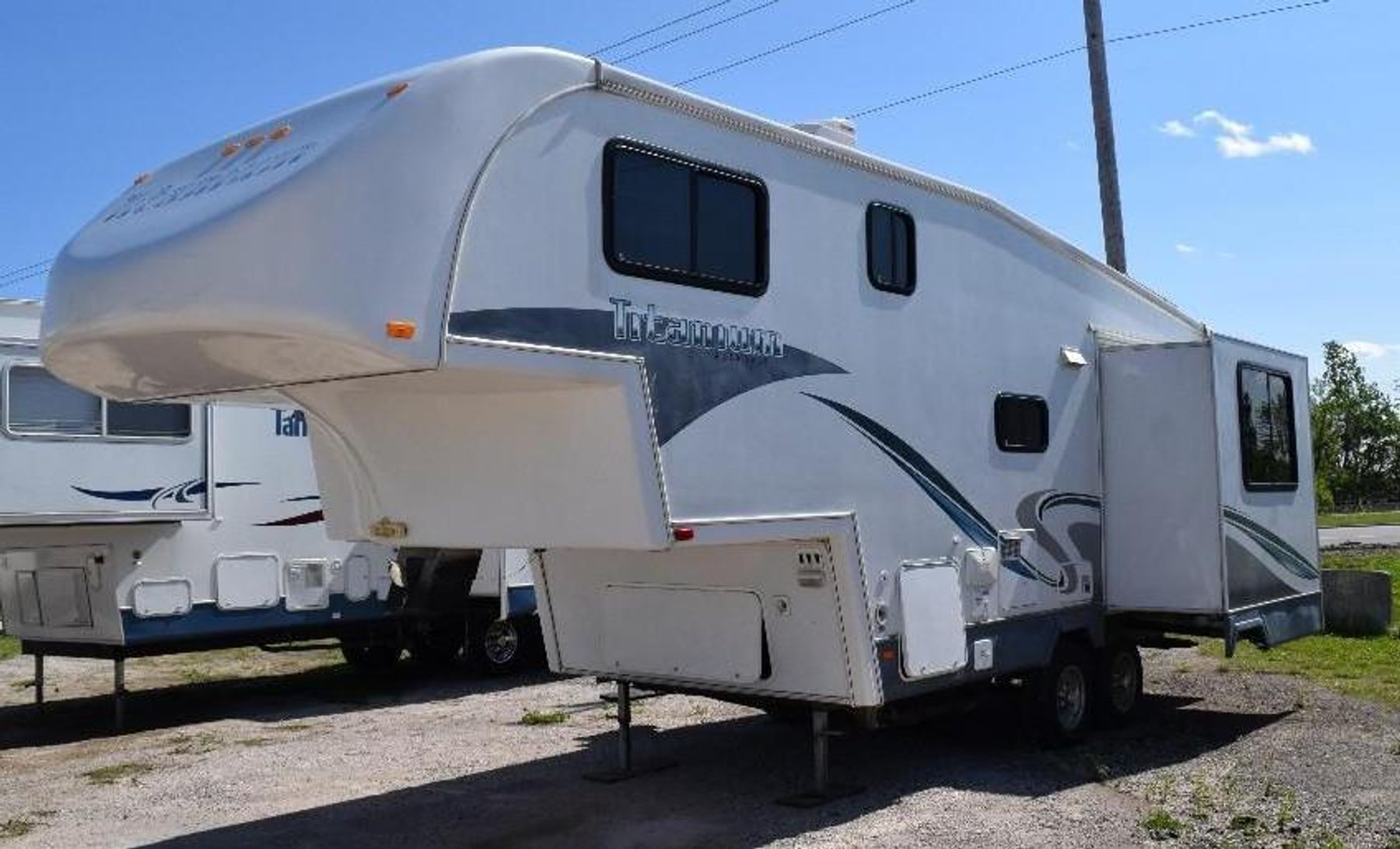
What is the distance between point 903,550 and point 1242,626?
10.6 feet

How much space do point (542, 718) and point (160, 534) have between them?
11.2ft

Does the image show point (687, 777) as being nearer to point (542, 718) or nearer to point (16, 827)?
point (542, 718)

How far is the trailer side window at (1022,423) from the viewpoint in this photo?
349 inches

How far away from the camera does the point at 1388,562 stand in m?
22.3

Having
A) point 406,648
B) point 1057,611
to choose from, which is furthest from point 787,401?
point 406,648

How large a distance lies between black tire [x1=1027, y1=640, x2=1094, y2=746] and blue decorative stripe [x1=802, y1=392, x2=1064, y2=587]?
2.34ft

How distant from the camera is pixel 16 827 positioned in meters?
8.09

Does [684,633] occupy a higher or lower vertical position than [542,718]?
higher

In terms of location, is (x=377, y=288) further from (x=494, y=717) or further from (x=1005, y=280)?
(x=494, y=717)

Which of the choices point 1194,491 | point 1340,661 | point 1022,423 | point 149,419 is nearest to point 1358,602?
point 1340,661

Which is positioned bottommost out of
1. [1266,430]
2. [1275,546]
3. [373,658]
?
[373,658]

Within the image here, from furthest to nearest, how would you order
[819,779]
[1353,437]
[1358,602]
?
[1353,437], [1358,602], [819,779]

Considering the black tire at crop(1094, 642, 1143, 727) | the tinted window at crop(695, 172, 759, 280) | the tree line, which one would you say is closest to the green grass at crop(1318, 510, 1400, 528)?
the tree line

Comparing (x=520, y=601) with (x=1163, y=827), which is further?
(x=520, y=601)
